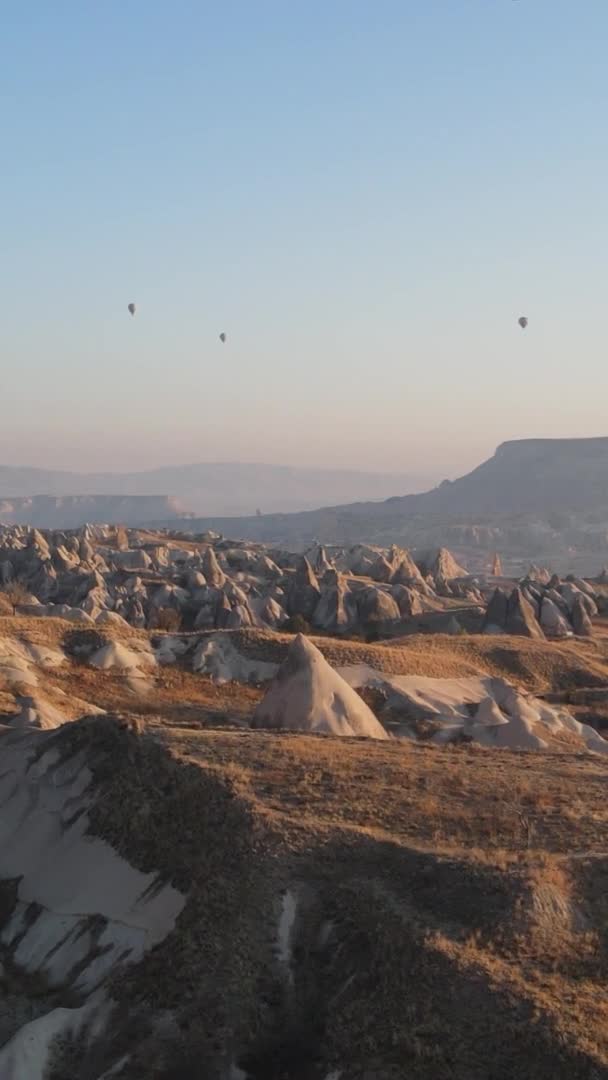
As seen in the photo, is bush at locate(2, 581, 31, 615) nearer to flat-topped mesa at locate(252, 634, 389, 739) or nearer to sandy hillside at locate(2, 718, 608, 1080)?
flat-topped mesa at locate(252, 634, 389, 739)

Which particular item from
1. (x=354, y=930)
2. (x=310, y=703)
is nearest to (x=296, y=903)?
(x=354, y=930)

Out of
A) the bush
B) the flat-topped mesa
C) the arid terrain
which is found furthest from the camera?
the bush

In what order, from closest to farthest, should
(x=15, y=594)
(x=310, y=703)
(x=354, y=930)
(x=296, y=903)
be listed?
(x=354, y=930) < (x=296, y=903) < (x=310, y=703) < (x=15, y=594)

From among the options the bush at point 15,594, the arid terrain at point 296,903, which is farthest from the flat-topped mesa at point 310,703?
the bush at point 15,594

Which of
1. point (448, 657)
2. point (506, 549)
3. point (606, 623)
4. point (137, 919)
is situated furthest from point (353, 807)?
point (506, 549)

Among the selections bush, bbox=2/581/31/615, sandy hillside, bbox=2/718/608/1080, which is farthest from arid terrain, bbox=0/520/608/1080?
bush, bbox=2/581/31/615

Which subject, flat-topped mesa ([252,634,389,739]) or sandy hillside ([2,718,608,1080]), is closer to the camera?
sandy hillside ([2,718,608,1080])

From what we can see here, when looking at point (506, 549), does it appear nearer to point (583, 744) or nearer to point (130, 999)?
point (583, 744)

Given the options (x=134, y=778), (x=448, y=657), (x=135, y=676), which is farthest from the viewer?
(x=448, y=657)

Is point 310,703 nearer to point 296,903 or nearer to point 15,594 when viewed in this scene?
point 296,903
